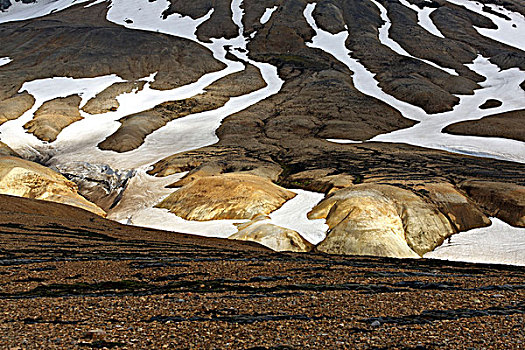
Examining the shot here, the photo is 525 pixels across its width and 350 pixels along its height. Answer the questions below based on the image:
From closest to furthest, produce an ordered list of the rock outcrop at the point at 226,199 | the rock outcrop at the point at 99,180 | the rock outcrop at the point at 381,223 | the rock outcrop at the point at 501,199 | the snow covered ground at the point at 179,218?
the rock outcrop at the point at 381,223, the snow covered ground at the point at 179,218, the rock outcrop at the point at 501,199, the rock outcrop at the point at 226,199, the rock outcrop at the point at 99,180

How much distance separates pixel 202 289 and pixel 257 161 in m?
34.0

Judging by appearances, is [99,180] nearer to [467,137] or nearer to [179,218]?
[179,218]

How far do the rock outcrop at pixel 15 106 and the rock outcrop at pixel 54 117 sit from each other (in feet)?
8.51

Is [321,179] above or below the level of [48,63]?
above

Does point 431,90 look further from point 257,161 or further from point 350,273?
point 350,273

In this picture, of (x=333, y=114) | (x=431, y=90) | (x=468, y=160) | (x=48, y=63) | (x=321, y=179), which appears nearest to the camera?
(x=321, y=179)

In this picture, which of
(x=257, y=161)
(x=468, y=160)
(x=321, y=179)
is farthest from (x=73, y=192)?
(x=468, y=160)

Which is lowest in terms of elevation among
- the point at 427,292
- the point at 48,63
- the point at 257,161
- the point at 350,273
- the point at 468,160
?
the point at 48,63

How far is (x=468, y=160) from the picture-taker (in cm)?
4188

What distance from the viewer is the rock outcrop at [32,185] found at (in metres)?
33.5

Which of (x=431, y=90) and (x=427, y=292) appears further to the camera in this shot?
(x=431, y=90)

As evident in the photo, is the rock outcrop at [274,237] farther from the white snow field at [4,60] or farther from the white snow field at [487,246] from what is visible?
the white snow field at [4,60]

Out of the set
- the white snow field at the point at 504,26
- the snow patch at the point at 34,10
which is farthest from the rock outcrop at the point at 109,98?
the white snow field at the point at 504,26

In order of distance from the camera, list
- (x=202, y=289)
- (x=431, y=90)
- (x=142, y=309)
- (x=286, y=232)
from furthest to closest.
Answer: (x=431, y=90)
(x=286, y=232)
(x=202, y=289)
(x=142, y=309)
